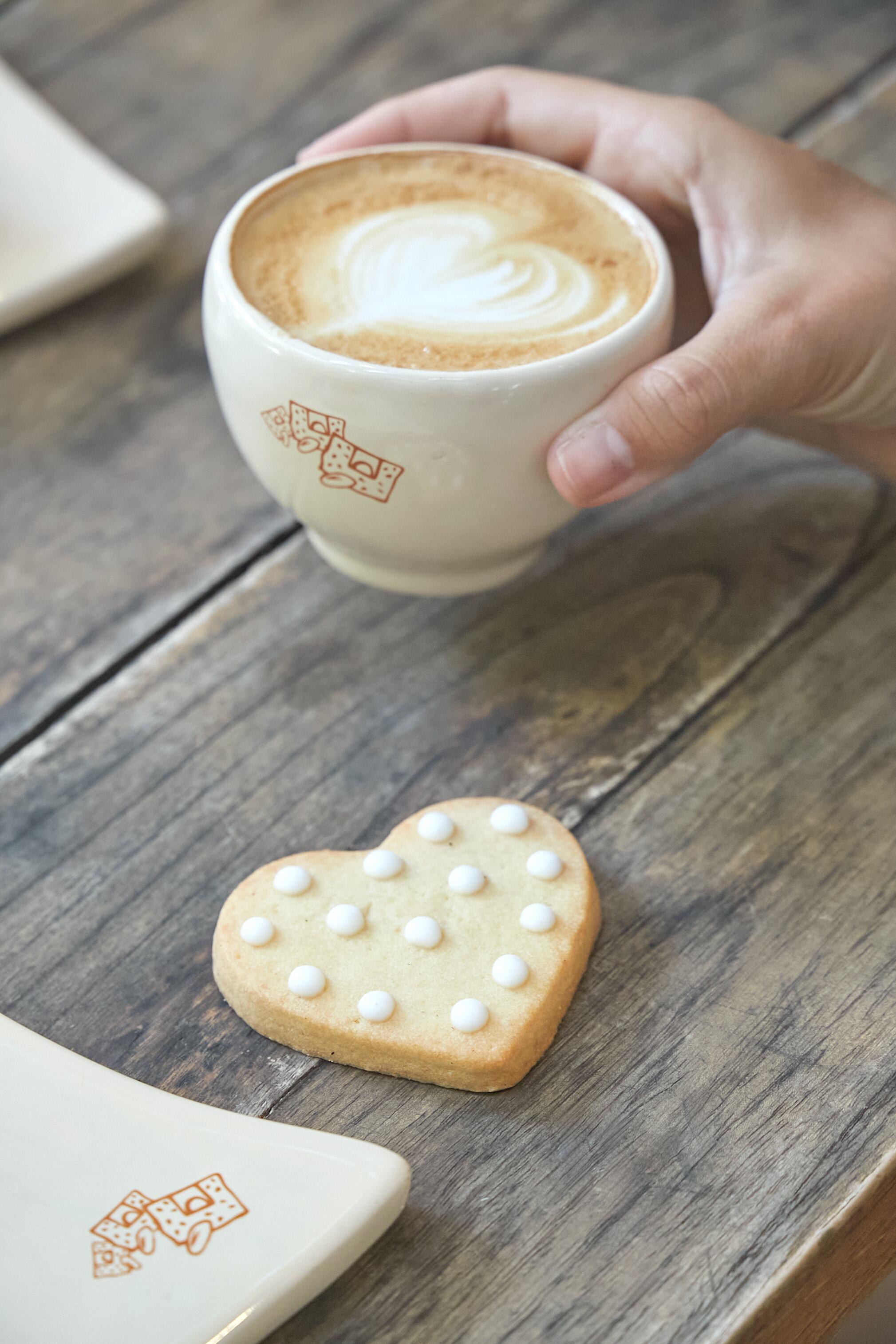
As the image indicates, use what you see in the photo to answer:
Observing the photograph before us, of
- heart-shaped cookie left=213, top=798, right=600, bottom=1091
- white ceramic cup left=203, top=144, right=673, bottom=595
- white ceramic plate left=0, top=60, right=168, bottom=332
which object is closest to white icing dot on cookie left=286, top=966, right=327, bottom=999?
heart-shaped cookie left=213, top=798, right=600, bottom=1091

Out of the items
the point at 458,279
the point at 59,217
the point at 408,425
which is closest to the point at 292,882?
the point at 408,425

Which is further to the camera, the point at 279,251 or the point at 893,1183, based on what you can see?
the point at 279,251

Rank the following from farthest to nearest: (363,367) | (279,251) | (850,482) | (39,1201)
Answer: (850,482), (279,251), (363,367), (39,1201)

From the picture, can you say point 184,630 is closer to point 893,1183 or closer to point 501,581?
point 501,581

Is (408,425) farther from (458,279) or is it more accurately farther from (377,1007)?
(377,1007)

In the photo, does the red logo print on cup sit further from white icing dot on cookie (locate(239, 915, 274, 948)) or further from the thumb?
white icing dot on cookie (locate(239, 915, 274, 948))

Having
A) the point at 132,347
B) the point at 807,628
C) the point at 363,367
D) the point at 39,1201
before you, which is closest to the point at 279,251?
the point at 363,367
